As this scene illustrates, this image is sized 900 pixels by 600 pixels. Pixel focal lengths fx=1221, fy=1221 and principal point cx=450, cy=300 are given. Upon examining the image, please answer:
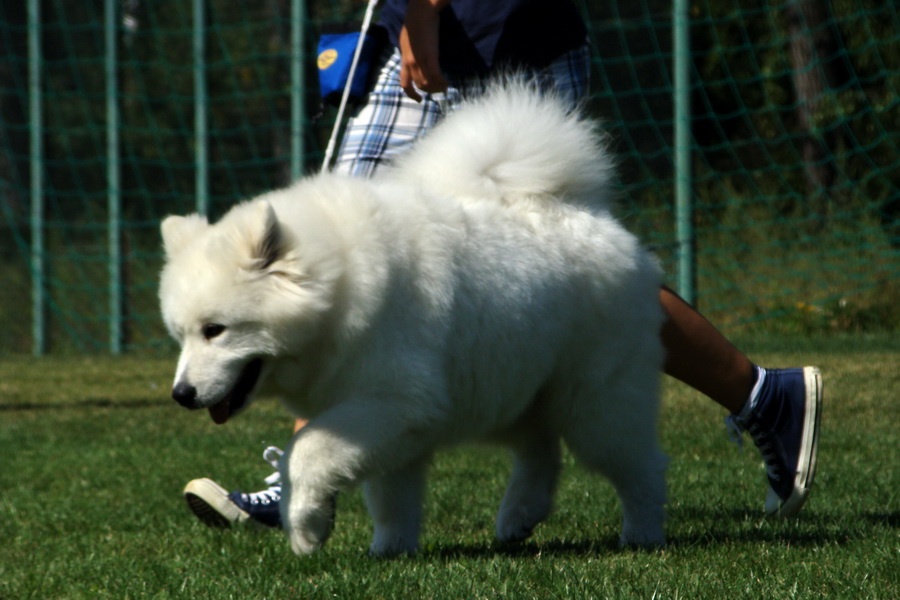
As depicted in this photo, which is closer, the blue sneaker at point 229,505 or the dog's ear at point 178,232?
the dog's ear at point 178,232

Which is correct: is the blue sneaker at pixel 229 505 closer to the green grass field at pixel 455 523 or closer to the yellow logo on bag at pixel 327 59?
the green grass field at pixel 455 523

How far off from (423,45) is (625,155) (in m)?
6.22

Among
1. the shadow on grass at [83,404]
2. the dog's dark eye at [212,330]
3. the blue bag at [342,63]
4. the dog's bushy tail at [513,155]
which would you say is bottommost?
the shadow on grass at [83,404]

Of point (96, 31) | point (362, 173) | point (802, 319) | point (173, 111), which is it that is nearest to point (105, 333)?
point (96, 31)

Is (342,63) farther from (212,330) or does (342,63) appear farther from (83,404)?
(83,404)

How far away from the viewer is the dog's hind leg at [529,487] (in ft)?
11.8

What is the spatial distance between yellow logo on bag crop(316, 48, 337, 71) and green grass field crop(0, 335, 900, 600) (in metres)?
1.48

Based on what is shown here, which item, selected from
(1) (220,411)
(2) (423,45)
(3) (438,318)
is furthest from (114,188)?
(3) (438,318)

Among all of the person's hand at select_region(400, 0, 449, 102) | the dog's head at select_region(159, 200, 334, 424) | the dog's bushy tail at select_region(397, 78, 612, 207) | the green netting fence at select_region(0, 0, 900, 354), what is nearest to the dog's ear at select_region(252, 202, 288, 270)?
the dog's head at select_region(159, 200, 334, 424)

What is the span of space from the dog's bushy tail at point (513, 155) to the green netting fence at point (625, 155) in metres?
5.05

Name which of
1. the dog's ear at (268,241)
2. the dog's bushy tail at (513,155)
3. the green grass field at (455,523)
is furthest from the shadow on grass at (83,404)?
the dog's ear at (268,241)

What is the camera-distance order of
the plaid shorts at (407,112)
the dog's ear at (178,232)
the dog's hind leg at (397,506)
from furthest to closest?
the plaid shorts at (407,112)
the dog's hind leg at (397,506)
the dog's ear at (178,232)

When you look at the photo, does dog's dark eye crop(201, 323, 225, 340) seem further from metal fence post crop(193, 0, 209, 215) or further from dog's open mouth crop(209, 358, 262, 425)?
metal fence post crop(193, 0, 209, 215)

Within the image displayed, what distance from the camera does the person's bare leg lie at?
377 centimetres
